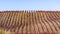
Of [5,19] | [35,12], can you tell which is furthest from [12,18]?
[35,12]

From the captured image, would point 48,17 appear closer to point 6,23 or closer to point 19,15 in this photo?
point 19,15

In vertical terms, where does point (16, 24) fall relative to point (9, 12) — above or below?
below

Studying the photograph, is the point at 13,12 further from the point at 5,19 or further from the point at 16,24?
the point at 16,24

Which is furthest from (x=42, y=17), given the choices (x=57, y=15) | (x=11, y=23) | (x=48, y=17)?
(x=11, y=23)

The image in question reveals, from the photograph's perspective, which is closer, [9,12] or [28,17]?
[28,17]

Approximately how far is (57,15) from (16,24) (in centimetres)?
632

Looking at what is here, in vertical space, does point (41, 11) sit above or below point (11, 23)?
above

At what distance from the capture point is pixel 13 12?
24.7m

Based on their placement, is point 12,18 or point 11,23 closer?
point 11,23

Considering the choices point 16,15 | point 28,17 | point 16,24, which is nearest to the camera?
point 16,24

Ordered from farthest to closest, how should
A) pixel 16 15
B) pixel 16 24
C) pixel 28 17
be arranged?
pixel 16 15, pixel 28 17, pixel 16 24

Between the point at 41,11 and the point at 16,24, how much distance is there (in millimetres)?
4587

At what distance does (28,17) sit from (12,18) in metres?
2.19

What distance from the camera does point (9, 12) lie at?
25.2m
